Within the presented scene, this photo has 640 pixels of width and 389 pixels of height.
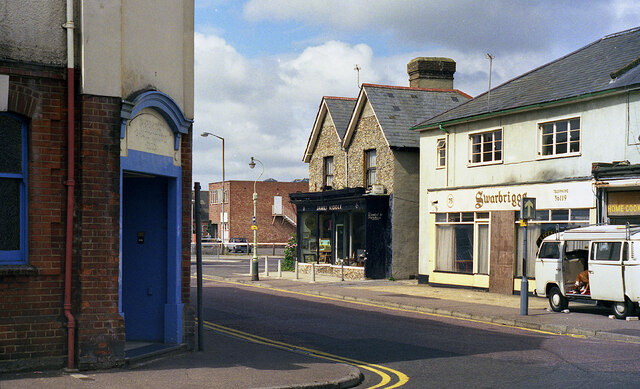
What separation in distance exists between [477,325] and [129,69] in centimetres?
1031

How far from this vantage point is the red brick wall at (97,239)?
10844mm

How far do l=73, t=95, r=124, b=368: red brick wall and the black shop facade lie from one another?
74.5 feet

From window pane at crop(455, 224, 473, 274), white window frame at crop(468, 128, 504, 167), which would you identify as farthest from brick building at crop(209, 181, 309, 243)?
white window frame at crop(468, 128, 504, 167)

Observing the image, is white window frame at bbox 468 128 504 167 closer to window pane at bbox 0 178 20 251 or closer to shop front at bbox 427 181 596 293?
shop front at bbox 427 181 596 293

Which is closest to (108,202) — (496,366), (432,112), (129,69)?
(129,69)

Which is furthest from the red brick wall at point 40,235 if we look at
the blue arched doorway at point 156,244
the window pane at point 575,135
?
the window pane at point 575,135

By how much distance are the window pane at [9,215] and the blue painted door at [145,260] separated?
2675 millimetres

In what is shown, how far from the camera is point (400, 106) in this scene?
115 feet

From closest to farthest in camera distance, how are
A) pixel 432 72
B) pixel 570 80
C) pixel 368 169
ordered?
pixel 570 80 < pixel 368 169 < pixel 432 72

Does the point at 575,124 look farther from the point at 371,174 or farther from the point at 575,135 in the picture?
the point at 371,174

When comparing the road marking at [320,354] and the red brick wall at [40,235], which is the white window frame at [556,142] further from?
the red brick wall at [40,235]

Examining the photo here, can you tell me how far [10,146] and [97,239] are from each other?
1787mm

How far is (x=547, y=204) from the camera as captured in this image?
2423 cm

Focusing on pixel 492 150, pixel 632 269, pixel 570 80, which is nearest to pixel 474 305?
pixel 632 269
